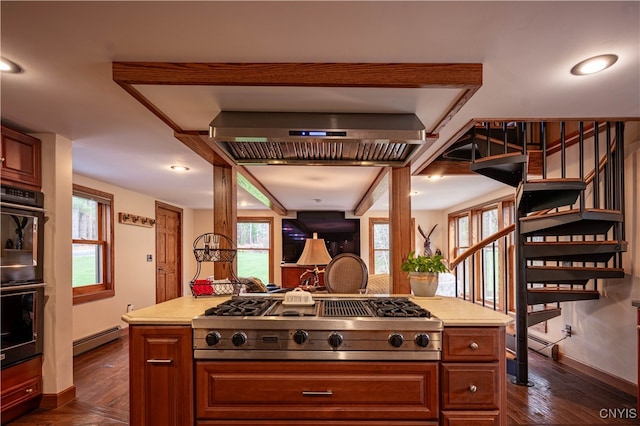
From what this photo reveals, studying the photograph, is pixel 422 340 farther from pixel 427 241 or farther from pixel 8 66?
pixel 427 241

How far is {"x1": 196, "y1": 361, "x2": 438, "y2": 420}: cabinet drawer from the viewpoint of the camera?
5.54 feet

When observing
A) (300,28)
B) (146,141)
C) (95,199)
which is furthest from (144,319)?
(95,199)

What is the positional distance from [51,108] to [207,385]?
192 cm

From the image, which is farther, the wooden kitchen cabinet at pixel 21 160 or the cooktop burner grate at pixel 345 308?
the wooden kitchen cabinet at pixel 21 160

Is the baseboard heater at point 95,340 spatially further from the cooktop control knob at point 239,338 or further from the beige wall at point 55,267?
the cooktop control knob at point 239,338

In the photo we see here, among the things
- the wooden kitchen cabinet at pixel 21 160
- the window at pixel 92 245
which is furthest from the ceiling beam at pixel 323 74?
the window at pixel 92 245

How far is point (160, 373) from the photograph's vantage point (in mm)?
1738

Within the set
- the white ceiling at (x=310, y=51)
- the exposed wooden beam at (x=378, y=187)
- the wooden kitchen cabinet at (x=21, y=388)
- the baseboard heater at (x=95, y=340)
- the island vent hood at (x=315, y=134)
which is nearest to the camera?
the white ceiling at (x=310, y=51)

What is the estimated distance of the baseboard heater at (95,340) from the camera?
415cm

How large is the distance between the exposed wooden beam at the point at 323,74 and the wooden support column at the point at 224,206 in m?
1.48

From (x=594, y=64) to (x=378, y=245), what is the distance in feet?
23.9

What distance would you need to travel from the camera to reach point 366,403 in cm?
169

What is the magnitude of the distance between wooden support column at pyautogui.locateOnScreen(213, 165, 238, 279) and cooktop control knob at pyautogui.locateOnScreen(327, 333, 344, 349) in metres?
1.49

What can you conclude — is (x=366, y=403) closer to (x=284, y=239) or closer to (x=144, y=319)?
(x=144, y=319)
